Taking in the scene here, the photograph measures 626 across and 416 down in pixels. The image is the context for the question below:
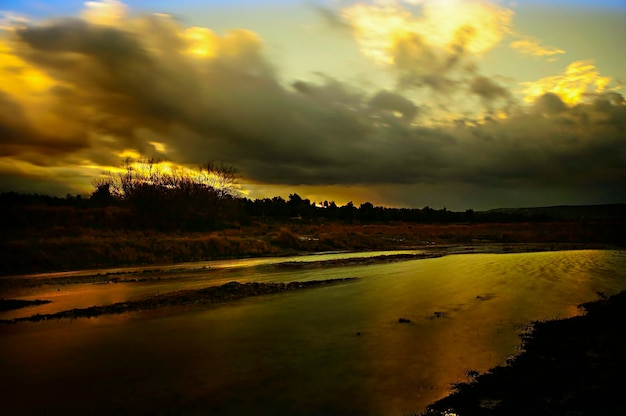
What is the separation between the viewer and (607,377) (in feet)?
26.1

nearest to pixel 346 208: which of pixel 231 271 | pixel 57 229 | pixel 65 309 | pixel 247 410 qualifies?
pixel 57 229

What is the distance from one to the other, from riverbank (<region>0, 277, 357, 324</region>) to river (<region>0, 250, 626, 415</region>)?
0.84m

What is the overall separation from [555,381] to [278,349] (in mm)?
6127

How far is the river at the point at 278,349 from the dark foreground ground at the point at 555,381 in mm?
476

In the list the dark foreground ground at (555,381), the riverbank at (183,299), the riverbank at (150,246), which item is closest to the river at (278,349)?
the dark foreground ground at (555,381)

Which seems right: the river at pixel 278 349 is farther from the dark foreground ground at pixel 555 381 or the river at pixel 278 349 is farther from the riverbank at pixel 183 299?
the riverbank at pixel 183 299

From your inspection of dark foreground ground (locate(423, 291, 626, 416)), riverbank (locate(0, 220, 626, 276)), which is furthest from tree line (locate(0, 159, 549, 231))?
dark foreground ground (locate(423, 291, 626, 416))

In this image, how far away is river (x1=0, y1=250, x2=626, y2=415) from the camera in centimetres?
816

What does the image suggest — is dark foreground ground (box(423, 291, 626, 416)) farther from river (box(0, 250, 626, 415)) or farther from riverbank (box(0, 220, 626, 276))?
riverbank (box(0, 220, 626, 276))

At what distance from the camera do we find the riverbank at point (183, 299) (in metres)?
16.1

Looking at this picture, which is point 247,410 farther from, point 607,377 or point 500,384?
point 607,377

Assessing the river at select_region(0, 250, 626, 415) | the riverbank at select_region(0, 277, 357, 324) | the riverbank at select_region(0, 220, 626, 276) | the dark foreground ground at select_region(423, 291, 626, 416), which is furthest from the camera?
the riverbank at select_region(0, 220, 626, 276)

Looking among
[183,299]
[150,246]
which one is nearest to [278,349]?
[183,299]

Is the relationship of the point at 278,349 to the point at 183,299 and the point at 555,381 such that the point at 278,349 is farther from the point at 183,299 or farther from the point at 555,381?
the point at 183,299
